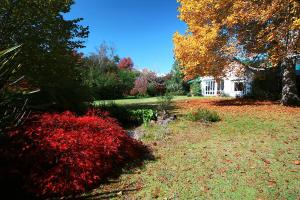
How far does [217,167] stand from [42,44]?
811 cm

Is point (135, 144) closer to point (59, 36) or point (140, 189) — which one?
point (140, 189)

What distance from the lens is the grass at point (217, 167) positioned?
4918 mm

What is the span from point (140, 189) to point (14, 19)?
7817 mm

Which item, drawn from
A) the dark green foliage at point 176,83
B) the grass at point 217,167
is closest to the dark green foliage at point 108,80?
the dark green foliage at point 176,83

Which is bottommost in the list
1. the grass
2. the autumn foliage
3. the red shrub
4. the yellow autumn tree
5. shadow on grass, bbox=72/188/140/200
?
shadow on grass, bbox=72/188/140/200

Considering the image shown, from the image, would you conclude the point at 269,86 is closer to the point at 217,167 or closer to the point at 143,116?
the point at 143,116

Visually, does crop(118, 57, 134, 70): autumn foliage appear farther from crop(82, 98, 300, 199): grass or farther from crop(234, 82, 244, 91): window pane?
crop(82, 98, 300, 199): grass

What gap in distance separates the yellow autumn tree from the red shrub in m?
12.6

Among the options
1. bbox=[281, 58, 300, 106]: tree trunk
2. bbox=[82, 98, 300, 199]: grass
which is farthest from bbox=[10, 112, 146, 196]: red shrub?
bbox=[281, 58, 300, 106]: tree trunk

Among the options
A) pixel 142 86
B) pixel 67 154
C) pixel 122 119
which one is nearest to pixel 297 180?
pixel 67 154

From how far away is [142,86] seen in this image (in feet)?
140

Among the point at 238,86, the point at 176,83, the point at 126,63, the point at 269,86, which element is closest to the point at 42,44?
the point at 269,86

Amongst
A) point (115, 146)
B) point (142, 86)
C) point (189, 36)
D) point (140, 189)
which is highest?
point (189, 36)

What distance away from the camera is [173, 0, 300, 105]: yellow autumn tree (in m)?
16.0
